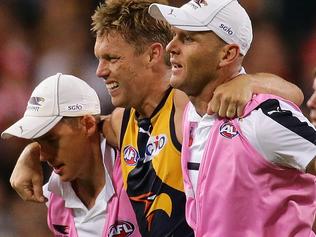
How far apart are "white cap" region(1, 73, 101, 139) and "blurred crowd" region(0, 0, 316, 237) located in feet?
8.14

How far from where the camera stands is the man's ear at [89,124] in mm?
4207

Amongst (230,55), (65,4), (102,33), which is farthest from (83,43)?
(230,55)

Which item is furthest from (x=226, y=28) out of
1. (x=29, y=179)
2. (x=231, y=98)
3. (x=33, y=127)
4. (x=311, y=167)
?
(x=29, y=179)

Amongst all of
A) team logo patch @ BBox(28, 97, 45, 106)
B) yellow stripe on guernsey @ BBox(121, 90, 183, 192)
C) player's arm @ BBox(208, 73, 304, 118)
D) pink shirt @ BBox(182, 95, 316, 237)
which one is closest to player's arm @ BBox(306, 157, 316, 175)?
pink shirt @ BBox(182, 95, 316, 237)

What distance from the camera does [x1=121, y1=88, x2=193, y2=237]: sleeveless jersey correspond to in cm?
387

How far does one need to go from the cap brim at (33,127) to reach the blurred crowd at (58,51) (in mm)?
2512

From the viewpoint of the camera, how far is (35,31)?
7.78 m

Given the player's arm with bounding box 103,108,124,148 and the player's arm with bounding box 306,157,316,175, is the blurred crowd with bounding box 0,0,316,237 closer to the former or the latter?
the player's arm with bounding box 103,108,124,148

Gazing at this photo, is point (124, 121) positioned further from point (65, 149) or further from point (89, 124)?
point (65, 149)

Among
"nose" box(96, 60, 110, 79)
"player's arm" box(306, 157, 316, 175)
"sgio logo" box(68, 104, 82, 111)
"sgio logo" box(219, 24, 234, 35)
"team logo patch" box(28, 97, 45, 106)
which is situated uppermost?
"sgio logo" box(219, 24, 234, 35)

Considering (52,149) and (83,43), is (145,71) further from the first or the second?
(83,43)

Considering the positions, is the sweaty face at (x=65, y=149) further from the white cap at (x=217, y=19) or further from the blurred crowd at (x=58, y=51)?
the blurred crowd at (x=58, y=51)

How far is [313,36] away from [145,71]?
131 inches

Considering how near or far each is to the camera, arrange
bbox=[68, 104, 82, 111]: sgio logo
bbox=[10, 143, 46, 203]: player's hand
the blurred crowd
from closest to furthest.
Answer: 1. bbox=[68, 104, 82, 111]: sgio logo
2. bbox=[10, 143, 46, 203]: player's hand
3. the blurred crowd
